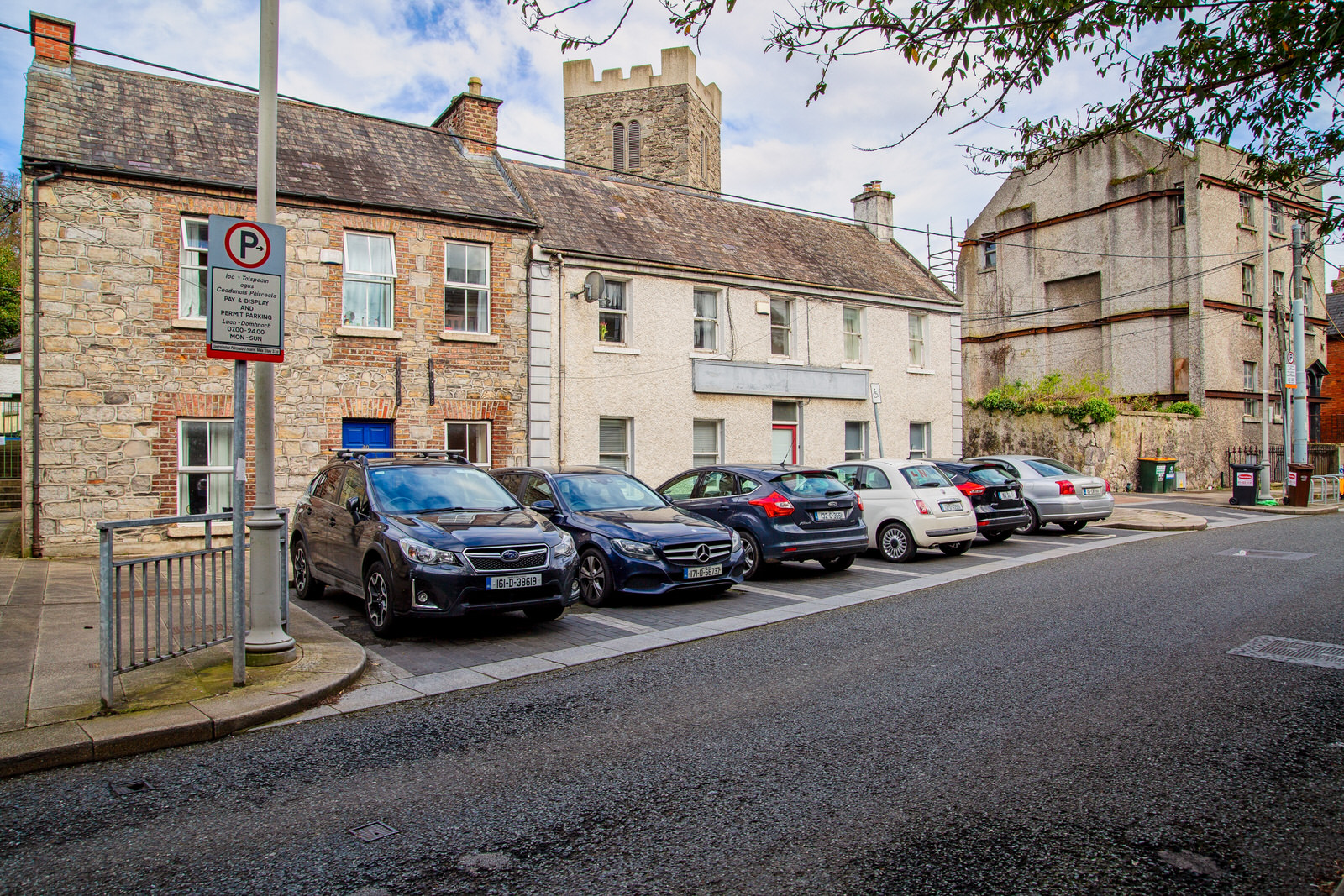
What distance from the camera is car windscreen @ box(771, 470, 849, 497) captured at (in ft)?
39.1

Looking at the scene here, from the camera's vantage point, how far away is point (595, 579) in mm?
9930

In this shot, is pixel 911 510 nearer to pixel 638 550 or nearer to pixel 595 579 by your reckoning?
pixel 638 550

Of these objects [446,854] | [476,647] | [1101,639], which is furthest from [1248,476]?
[446,854]

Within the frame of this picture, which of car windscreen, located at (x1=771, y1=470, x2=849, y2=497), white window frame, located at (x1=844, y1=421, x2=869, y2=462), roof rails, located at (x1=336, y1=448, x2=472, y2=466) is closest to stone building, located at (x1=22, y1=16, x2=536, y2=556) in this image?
roof rails, located at (x1=336, y1=448, x2=472, y2=466)

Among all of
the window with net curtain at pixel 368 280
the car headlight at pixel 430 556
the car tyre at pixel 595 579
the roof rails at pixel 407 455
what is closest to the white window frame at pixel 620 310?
the window with net curtain at pixel 368 280

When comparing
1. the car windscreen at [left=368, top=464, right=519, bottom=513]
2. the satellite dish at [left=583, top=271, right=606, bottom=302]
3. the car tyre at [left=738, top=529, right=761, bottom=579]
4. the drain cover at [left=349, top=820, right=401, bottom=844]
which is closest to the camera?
the drain cover at [left=349, top=820, right=401, bottom=844]

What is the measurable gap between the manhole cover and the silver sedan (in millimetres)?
3086

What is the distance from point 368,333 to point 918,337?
15.4 meters

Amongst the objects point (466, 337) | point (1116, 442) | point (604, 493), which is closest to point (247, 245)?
point (604, 493)

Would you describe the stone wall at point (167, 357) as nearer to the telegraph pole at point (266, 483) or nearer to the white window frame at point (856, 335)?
the telegraph pole at point (266, 483)

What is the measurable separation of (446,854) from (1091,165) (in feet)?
131

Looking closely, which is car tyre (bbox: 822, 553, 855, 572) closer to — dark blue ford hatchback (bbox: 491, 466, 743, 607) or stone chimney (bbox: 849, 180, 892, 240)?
dark blue ford hatchback (bbox: 491, 466, 743, 607)

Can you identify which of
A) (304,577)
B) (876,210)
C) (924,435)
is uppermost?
(876,210)

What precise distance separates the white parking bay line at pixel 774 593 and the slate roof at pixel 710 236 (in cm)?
952
